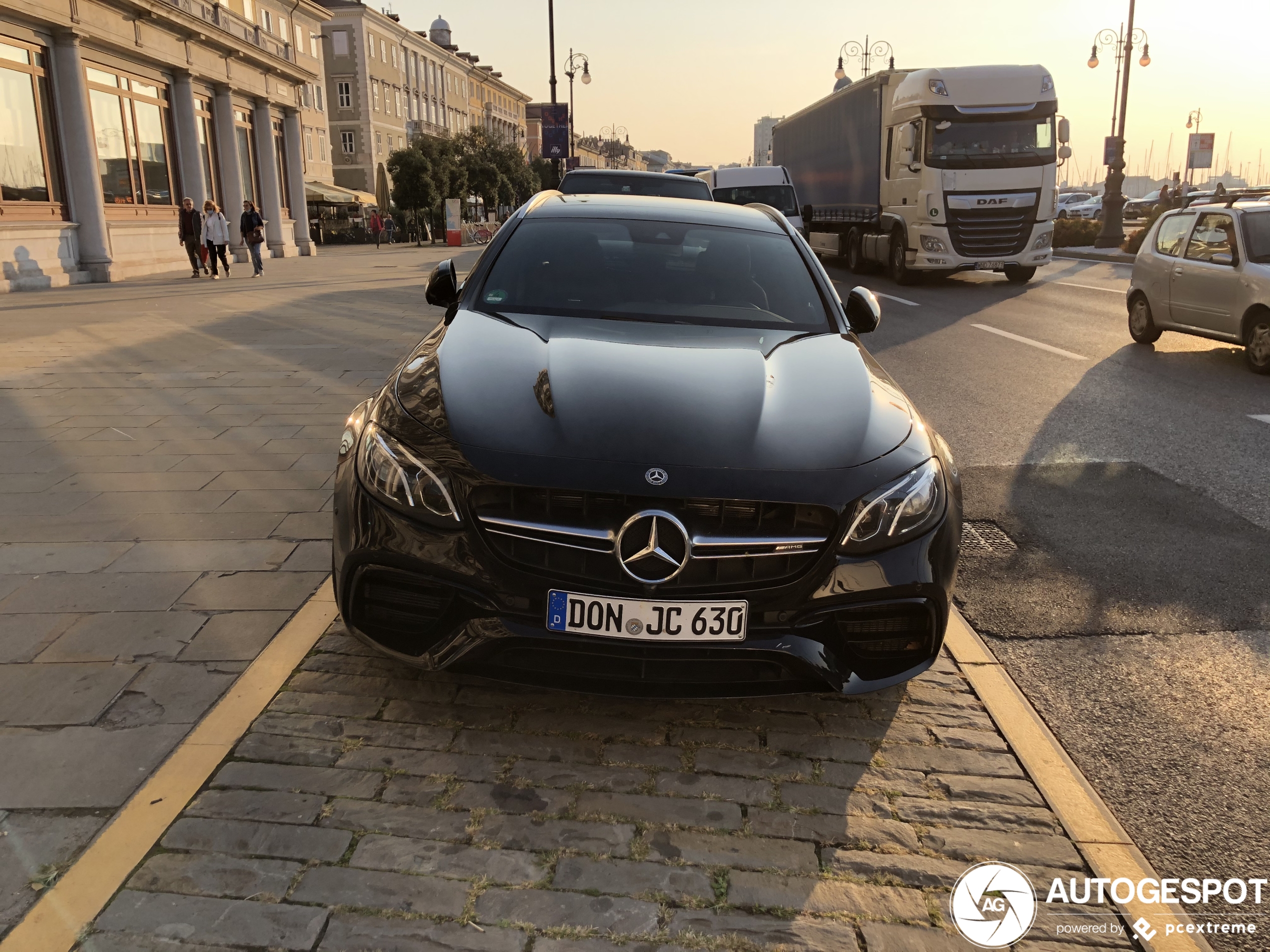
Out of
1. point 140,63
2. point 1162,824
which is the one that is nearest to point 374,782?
point 1162,824

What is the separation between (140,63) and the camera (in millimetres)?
24906

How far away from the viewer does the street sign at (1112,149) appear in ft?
104

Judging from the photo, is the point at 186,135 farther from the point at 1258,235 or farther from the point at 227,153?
the point at 1258,235

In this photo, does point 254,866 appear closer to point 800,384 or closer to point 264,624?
point 264,624

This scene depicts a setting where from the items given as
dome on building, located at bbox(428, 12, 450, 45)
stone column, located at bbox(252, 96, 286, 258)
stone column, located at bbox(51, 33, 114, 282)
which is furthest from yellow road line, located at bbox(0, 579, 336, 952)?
dome on building, located at bbox(428, 12, 450, 45)

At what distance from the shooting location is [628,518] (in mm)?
2746

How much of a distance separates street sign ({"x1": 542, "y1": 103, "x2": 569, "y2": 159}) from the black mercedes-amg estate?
3451 cm

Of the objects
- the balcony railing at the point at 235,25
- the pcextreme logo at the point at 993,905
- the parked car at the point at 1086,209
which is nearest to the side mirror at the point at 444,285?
the pcextreme logo at the point at 993,905

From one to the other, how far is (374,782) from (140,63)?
2708 cm

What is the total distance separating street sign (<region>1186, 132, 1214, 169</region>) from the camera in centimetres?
3269

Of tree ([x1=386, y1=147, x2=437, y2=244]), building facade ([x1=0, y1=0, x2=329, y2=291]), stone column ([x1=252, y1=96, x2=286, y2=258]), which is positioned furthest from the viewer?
tree ([x1=386, y1=147, x2=437, y2=244])

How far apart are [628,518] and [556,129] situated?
35681 mm

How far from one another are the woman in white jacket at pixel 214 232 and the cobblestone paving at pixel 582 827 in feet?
68.9

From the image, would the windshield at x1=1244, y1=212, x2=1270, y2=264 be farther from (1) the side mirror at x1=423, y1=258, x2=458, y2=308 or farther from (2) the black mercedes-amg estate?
(1) the side mirror at x1=423, y1=258, x2=458, y2=308
